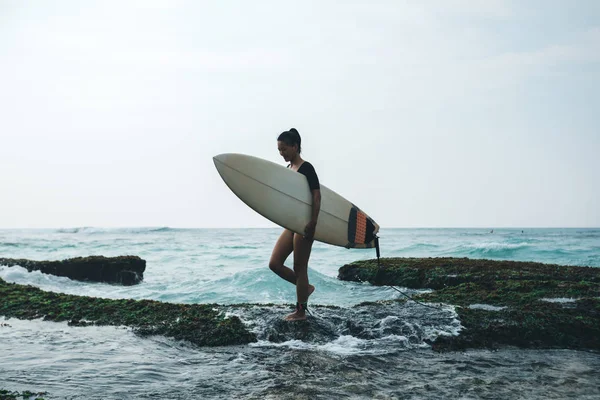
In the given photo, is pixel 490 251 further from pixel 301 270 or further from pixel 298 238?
pixel 298 238

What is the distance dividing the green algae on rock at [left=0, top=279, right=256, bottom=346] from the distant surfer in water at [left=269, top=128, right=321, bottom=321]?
800 mm

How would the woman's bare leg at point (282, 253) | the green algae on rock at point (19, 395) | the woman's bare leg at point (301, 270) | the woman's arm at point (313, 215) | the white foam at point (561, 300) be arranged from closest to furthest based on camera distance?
the green algae on rock at point (19, 395), the woman's arm at point (313, 215), the woman's bare leg at point (301, 270), the woman's bare leg at point (282, 253), the white foam at point (561, 300)

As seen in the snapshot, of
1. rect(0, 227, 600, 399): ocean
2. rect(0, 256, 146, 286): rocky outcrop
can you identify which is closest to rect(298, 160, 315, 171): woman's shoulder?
rect(0, 227, 600, 399): ocean

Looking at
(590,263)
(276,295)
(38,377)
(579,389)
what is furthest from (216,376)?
(590,263)

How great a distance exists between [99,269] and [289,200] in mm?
10192

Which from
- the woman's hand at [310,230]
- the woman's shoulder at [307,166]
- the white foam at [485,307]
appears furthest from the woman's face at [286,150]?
the white foam at [485,307]

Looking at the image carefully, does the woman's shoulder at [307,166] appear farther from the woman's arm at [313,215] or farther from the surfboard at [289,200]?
the woman's arm at [313,215]

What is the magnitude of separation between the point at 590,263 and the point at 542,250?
6.70m

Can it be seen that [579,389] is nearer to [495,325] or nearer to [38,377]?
[495,325]

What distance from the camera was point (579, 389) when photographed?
12.0 ft

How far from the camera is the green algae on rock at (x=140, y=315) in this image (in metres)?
5.29

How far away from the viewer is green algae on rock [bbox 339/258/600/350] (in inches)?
203

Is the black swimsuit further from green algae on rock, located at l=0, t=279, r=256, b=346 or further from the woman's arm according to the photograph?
green algae on rock, located at l=0, t=279, r=256, b=346

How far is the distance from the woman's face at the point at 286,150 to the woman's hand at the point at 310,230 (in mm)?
818
